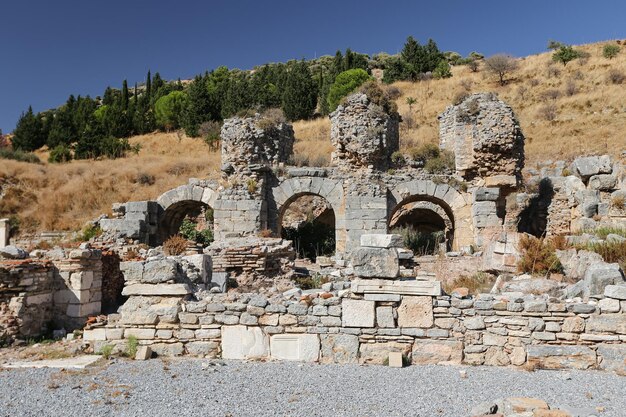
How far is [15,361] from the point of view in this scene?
6621 millimetres

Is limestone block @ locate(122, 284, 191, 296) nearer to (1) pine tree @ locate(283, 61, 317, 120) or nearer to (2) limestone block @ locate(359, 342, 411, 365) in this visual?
(2) limestone block @ locate(359, 342, 411, 365)

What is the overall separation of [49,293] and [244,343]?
4389mm

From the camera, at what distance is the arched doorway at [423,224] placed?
58.7ft

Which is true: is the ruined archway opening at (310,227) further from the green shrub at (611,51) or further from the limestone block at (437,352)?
the green shrub at (611,51)

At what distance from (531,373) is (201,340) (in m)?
4.15

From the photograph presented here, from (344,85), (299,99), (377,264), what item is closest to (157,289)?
(377,264)

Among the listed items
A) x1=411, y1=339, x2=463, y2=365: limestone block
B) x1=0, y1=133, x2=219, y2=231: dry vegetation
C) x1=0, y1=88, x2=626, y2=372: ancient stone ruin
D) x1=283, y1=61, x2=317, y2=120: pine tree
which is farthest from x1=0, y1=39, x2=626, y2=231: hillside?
x1=411, y1=339, x2=463, y2=365: limestone block

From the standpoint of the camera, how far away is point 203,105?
43781mm

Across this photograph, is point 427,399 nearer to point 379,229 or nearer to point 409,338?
point 409,338

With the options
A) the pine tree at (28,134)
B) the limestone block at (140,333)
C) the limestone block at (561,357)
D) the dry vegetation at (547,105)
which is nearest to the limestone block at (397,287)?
the limestone block at (561,357)

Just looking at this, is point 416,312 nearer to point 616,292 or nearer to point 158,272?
point 616,292

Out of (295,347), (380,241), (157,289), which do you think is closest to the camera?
(295,347)

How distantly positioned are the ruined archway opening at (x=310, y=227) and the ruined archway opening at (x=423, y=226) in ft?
8.90

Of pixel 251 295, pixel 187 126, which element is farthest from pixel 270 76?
pixel 251 295
